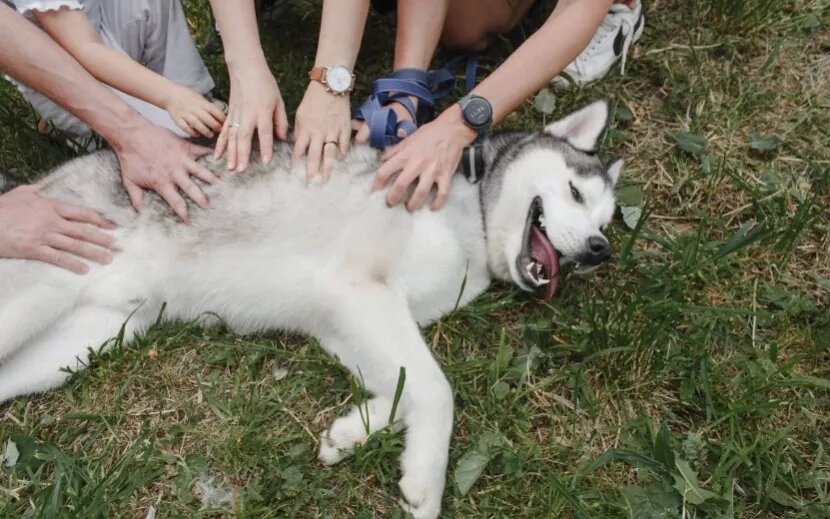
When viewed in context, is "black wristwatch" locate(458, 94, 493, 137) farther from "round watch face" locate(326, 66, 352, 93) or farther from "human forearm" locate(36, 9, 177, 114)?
"human forearm" locate(36, 9, 177, 114)

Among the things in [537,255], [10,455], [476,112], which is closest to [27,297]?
[10,455]

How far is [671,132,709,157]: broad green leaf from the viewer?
11.5ft

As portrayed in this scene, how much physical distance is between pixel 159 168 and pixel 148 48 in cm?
97

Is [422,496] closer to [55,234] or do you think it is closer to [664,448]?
[664,448]

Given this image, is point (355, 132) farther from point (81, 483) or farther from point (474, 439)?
point (81, 483)

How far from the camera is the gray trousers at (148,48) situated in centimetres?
316

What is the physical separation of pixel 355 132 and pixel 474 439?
4.28 feet

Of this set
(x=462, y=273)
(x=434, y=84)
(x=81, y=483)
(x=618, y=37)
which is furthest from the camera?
(x=618, y=37)

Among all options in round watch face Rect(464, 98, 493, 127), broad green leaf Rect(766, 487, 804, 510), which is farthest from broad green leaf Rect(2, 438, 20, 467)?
broad green leaf Rect(766, 487, 804, 510)

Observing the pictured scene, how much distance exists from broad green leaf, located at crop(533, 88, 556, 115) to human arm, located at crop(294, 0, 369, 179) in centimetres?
105

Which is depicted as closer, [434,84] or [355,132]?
[355,132]

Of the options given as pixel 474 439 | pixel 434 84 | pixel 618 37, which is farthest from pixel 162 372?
pixel 618 37

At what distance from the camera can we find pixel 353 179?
109 inches

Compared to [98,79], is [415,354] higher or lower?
lower
